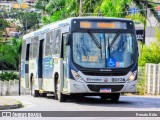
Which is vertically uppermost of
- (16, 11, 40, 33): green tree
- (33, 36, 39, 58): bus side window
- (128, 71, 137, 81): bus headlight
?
(16, 11, 40, 33): green tree

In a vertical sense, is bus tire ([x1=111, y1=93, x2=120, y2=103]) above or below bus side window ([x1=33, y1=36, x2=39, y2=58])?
below

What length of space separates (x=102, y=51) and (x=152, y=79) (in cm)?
1352

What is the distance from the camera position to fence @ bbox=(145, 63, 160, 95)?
34562mm

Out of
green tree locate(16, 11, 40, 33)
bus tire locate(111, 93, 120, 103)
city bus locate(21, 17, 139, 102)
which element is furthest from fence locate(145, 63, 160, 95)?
green tree locate(16, 11, 40, 33)

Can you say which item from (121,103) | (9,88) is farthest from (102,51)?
(9,88)

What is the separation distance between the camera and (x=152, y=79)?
1374 inches

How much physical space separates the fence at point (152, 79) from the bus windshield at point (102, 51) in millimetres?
12630

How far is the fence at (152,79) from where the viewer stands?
34562 millimetres

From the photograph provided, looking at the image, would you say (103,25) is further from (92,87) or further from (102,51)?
(92,87)

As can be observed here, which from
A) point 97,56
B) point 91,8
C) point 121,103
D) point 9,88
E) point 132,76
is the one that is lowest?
point 9,88

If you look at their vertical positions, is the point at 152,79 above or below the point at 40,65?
below

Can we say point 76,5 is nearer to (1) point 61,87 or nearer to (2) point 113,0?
(2) point 113,0

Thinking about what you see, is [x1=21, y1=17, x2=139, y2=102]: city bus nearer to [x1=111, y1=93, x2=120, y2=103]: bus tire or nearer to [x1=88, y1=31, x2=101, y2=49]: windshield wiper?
[x1=88, y1=31, x2=101, y2=49]: windshield wiper

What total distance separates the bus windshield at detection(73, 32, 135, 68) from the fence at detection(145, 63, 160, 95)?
497 inches
